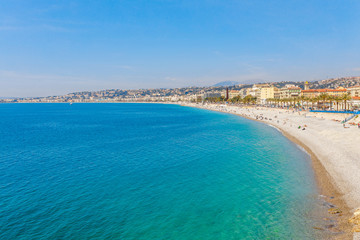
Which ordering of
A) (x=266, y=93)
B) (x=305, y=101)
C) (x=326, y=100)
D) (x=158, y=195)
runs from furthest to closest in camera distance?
(x=266, y=93)
(x=305, y=101)
(x=326, y=100)
(x=158, y=195)

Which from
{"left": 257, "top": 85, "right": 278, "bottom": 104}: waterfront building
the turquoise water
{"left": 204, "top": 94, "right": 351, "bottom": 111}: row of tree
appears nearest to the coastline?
the turquoise water

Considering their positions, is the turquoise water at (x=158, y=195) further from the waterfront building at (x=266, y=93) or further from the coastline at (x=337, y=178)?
the waterfront building at (x=266, y=93)

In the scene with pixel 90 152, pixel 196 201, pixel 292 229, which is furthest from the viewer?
pixel 90 152

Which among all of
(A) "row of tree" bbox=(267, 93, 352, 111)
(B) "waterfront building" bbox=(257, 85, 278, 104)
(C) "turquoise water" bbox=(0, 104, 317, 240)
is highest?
(B) "waterfront building" bbox=(257, 85, 278, 104)

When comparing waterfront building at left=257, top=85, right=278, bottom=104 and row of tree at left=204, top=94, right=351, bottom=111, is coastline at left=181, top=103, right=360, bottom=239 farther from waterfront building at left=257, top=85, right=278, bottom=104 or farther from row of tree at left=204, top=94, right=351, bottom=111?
waterfront building at left=257, top=85, right=278, bottom=104

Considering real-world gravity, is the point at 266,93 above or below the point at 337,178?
above

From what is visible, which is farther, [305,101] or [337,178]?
[305,101]

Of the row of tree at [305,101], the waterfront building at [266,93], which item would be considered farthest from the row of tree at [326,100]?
the waterfront building at [266,93]

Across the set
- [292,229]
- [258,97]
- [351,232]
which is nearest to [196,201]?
[292,229]

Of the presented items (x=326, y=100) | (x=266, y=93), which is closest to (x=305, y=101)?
(x=326, y=100)

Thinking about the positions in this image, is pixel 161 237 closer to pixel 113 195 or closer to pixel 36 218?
pixel 113 195

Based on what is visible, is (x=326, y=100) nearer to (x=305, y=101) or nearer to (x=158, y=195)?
(x=305, y=101)
